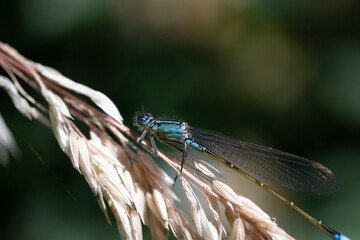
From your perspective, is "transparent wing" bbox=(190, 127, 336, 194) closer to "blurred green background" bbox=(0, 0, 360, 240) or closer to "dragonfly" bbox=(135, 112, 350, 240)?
"dragonfly" bbox=(135, 112, 350, 240)

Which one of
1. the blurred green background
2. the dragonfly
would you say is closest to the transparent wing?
the dragonfly

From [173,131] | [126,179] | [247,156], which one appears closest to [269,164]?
[247,156]

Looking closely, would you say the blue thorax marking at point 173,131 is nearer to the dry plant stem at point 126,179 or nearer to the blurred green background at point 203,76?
the dry plant stem at point 126,179

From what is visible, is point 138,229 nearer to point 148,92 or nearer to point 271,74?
point 148,92

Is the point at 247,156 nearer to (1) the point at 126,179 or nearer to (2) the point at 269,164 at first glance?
(2) the point at 269,164

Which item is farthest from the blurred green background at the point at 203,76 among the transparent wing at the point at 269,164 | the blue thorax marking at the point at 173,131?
the blue thorax marking at the point at 173,131

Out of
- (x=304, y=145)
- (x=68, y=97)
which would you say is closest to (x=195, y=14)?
(x=304, y=145)
